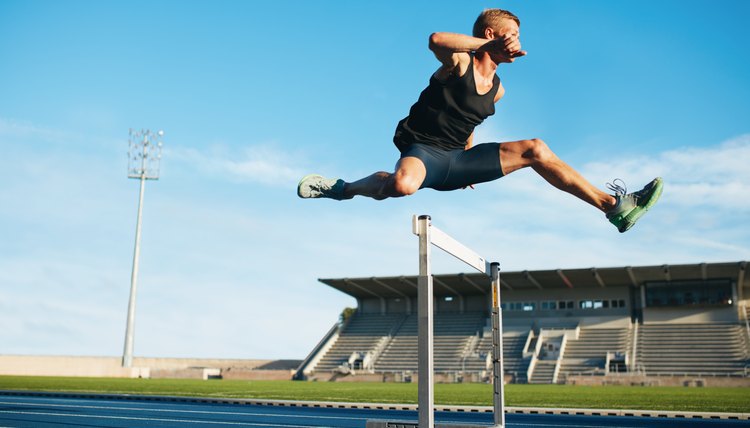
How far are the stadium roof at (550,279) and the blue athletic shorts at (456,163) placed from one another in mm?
34756

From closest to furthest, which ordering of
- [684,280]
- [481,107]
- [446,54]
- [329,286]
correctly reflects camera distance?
[446,54] → [481,107] → [684,280] → [329,286]

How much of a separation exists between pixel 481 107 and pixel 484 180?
0.55 m

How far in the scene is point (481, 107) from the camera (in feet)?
14.8

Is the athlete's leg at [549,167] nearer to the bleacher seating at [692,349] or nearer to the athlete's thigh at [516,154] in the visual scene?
the athlete's thigh at [516,154]

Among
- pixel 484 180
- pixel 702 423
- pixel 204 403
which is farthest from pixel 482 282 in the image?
pixel 484 180

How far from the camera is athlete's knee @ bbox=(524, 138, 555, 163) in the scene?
457 centimetres

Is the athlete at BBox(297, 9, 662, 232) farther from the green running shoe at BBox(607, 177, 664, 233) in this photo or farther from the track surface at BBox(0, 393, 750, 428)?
the track surface at BBox(0, 393, 750, 428)

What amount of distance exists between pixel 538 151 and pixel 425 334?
4.72ft

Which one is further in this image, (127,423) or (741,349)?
(741,349)

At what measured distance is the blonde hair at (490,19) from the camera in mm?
4375

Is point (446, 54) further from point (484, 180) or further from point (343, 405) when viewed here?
point (343, 405)

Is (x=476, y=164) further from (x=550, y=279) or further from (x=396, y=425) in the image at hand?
(x=550, y=279)

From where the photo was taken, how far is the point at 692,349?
116 ft

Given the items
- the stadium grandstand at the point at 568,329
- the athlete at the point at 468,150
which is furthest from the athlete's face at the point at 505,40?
the stadium grandstand at the point at 568,329
